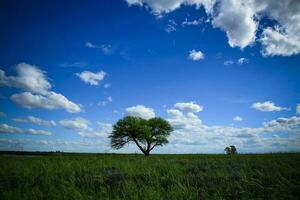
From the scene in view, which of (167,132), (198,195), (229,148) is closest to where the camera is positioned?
(198,195)

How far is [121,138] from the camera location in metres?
60.9

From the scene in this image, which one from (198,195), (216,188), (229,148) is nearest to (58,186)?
(198,195)

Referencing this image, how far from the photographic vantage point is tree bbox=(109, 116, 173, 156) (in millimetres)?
59866

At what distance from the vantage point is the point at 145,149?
63.7m

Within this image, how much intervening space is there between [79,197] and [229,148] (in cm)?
5204

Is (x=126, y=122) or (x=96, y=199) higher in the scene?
(x=126, y=122)

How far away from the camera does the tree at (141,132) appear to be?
59.9m

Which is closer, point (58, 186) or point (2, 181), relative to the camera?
point (58, 186)

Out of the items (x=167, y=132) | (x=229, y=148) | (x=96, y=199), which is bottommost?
(x=96, y=199)

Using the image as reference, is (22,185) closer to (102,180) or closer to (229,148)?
(102,180)

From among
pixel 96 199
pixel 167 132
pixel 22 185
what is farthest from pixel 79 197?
pixel 167 132

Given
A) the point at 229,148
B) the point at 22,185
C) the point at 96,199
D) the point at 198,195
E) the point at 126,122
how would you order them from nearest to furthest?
the point at 96,199 → the point at 198,195 → the point at 22,185 → the point at 229,148 → the point at 126,122

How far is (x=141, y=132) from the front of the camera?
6000 cm

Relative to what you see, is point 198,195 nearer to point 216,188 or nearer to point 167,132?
point 216,188
